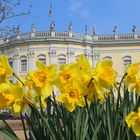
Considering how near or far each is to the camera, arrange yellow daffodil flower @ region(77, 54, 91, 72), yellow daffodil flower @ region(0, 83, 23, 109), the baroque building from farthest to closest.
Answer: the baroque building
yellow daffodil flower @ region(77, 54, 91, 72)
yellow daffodil flower @ region(0, 83, 23, 109)

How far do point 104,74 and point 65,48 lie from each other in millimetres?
35050

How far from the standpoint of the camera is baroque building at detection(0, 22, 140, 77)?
36.8 metres

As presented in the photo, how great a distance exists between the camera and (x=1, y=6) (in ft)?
28.6

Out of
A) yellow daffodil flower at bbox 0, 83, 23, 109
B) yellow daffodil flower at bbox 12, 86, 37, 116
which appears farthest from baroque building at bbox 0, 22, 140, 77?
yellow daffodil flower at bbox 0, 83, 23, 109

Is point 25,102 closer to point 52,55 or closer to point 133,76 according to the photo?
point 133,76

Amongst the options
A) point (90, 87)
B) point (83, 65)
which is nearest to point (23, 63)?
point (83, 65)

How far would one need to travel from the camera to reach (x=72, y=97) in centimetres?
186

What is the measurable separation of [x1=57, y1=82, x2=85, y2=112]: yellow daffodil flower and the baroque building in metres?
34.3

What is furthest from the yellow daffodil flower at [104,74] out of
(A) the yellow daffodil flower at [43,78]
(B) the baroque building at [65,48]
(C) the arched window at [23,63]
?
(C) the arched window at [23,63]

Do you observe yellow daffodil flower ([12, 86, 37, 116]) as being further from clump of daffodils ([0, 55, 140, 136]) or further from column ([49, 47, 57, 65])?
column ([49, 47, 57, 65])

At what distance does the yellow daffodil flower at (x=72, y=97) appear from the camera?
1.83 meters

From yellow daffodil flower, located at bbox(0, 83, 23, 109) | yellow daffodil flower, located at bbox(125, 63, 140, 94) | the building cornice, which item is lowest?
yellow daffodil flower, located at bbox(0, 83, 23, 109)

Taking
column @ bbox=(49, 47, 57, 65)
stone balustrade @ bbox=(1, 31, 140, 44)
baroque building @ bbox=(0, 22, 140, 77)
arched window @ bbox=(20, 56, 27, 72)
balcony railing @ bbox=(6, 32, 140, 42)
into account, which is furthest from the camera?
arched window @ bbox=(20, 56, 27, 72)

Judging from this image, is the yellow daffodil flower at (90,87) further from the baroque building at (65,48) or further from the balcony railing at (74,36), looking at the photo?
the balcony railing at (74,36)
